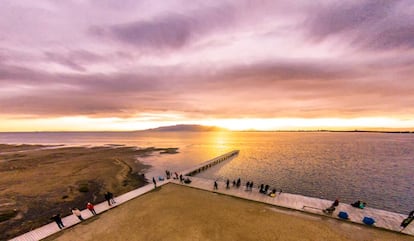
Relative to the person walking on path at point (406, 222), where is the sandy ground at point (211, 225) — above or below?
below

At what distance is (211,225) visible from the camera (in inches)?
616

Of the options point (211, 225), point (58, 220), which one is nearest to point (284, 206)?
point (211, 225)

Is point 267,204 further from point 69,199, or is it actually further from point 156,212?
point 69,199

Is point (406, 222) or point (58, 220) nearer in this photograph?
point (406, 222)

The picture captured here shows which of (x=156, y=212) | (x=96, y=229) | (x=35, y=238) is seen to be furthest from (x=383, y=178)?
(x=35, y=238)

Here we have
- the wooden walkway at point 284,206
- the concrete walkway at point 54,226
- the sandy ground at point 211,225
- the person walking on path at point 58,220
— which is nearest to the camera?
the sandy ground at point 211,225

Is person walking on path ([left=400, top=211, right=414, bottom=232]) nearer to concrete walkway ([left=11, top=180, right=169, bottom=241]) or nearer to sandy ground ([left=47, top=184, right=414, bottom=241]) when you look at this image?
sandy ground ([left=47, top=184, right=414, bottom=241])

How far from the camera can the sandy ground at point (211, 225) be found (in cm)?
1409

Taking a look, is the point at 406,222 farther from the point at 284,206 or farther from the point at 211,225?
the point at 211,225

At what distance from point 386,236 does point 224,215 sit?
43.0 feet

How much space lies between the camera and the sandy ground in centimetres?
1409

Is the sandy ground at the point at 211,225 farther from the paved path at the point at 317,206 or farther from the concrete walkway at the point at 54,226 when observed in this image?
the paved path at the point at 317,206

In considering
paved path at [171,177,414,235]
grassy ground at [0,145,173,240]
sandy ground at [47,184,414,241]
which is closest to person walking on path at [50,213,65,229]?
sandy ground at [47,184,414,241]

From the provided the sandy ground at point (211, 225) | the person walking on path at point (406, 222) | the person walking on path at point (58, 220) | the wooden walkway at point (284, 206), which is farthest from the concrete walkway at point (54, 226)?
the person walking on path at point (406, 222)
